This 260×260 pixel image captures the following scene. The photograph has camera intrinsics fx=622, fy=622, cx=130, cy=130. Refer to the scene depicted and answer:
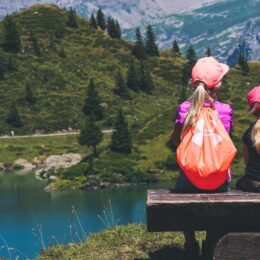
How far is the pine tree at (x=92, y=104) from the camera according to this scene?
13200cm

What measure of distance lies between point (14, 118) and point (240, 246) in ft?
398

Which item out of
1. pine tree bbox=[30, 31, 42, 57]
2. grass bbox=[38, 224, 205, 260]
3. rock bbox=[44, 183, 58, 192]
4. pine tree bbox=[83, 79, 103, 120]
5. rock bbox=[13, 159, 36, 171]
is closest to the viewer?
grass bbox=[38, 224, 205, 260]

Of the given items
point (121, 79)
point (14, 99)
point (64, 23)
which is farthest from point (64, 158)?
point (64, 23)

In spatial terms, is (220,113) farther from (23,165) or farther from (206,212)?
(23,165)

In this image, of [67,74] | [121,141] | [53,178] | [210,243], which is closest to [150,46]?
[67,74]

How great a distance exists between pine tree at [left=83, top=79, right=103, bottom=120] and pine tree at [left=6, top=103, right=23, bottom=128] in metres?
14.7

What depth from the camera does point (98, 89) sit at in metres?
144

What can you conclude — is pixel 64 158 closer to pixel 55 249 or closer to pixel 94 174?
pixel 94 174

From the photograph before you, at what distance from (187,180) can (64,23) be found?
175 m

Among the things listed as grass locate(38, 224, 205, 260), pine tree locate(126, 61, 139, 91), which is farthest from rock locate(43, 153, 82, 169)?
grass locate(38, 224, 205, 260)

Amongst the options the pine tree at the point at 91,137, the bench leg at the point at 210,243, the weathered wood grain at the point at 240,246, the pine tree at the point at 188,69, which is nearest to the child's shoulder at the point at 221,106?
the bench leg at the point at 210,243

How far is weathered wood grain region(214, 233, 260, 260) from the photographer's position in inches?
341

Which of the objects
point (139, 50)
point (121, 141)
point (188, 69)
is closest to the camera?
point (121, 141)

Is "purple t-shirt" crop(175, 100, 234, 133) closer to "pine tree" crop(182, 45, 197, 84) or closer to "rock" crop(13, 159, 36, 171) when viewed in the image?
"rock" crop(13, 159, 36, 171)
